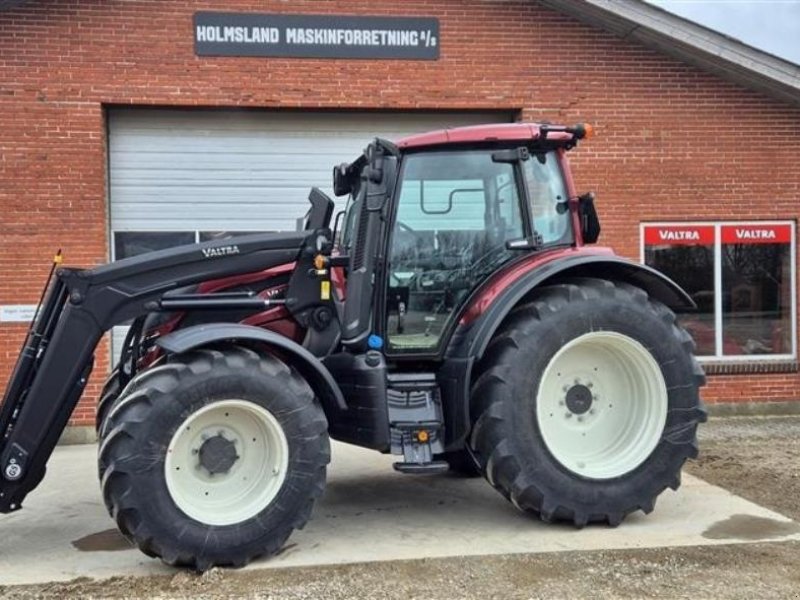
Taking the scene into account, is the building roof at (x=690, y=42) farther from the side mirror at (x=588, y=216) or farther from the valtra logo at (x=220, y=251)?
the valtra logo at (x=220, y=251)

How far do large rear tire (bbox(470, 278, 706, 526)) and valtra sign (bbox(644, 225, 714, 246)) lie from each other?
4.66 metres

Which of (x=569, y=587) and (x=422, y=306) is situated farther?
(x=422, y=306)

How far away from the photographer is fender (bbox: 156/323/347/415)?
4.61 m

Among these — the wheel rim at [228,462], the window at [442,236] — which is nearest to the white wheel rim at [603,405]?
the window at [442,236]

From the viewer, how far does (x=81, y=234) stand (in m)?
9.01

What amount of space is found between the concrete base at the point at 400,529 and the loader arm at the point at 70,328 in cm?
58

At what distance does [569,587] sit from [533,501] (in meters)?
0.80

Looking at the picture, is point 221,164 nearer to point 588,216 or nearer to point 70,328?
point 70,328

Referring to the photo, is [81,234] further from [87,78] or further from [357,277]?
[357,277]

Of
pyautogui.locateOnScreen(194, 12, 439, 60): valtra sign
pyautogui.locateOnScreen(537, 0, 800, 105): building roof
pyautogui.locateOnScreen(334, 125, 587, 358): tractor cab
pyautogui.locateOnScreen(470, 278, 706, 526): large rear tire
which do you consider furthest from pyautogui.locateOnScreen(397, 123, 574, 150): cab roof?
pyautogui.locateOnScreen(537, 0, 800, 105): building roof

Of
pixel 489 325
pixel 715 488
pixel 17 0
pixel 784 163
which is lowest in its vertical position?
pixel 715 488

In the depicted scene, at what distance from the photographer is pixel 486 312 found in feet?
16.9

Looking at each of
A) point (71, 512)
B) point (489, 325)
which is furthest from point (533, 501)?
point (71, 512)

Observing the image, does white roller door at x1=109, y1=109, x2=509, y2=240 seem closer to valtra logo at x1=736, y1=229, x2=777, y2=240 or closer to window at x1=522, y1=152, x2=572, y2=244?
valtra logo at x1=736, y1=229, x2=777, y2=240
